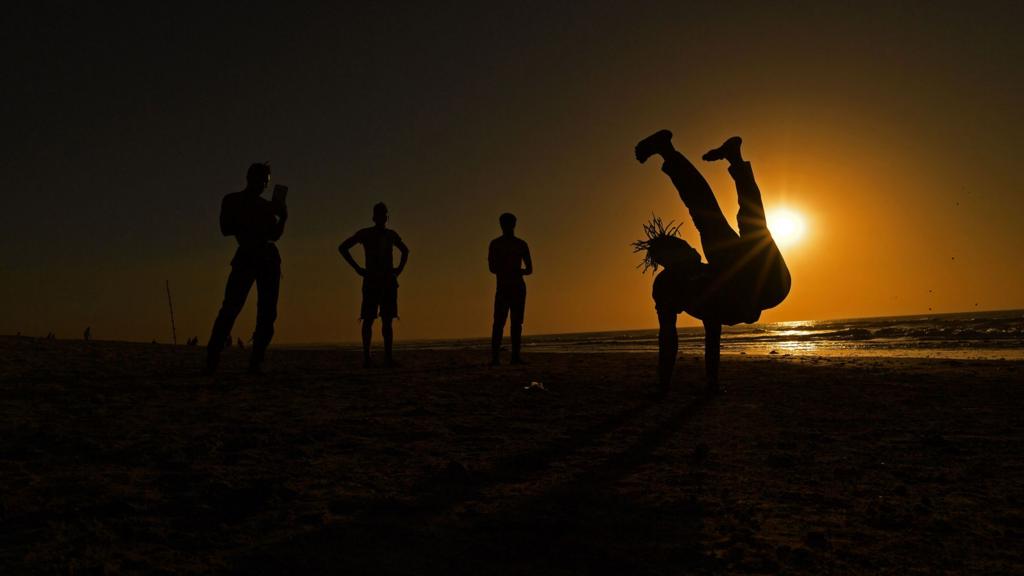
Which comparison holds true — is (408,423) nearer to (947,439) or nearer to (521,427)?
(521,427)

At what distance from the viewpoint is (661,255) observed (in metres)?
6.17

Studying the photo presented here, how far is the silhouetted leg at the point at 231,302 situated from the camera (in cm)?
686

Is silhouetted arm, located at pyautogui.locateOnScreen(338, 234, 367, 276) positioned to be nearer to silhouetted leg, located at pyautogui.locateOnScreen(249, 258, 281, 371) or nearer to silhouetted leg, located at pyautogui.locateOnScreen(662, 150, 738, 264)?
silhouetted leg, located at pyautogui.locateOnScreen(249, 258, 281, 371)

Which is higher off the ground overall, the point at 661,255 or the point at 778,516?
the point at 661,255

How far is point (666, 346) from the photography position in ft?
21.2

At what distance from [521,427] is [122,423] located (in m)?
2.84

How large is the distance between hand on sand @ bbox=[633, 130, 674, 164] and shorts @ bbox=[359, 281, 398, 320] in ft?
18.0

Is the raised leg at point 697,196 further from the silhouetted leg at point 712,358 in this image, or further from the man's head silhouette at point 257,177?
the man's head silhouette at point 257,177

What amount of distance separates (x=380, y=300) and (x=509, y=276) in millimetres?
2240

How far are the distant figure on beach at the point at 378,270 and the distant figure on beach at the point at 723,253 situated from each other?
5.24 metres

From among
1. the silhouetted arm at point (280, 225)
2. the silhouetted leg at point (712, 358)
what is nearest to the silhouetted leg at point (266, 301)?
the silhouetted arm at point (280, 225)

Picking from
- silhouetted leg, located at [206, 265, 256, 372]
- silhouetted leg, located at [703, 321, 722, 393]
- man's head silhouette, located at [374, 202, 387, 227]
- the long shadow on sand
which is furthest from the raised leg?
man's head silhouette, located at [374, 202, 387, 227]

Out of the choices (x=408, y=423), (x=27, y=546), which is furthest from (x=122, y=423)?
(x=27, y=546)

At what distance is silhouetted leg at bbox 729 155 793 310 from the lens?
5.23 meters
